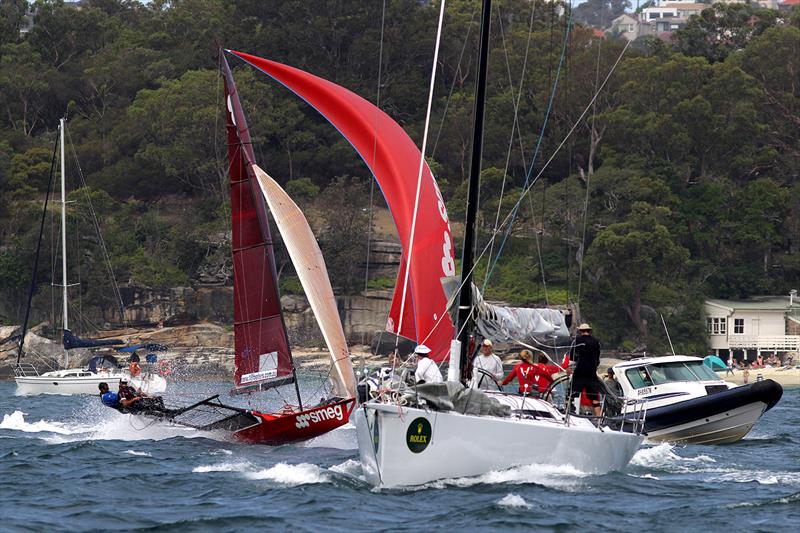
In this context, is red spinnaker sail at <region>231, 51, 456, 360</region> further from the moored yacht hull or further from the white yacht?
the moored yacht hull

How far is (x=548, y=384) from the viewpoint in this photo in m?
20.1

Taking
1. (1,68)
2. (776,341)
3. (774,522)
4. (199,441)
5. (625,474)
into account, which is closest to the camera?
(774,522)

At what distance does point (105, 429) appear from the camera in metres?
26.3

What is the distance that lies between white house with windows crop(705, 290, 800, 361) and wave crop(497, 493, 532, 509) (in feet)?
150

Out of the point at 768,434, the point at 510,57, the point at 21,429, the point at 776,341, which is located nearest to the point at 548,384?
the point at 768,434

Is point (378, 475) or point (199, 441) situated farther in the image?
point (199, 441)

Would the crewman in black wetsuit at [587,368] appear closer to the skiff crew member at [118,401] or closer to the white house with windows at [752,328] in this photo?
the skiff crew member at [118,401]

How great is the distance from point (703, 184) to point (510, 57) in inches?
457

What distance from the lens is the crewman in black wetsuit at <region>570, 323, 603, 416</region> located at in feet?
64.8

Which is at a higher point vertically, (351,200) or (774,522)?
(351,200)

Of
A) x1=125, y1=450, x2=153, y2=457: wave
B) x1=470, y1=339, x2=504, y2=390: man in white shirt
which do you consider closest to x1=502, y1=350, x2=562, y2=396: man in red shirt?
x1=470, y1=339, x2=504, y2=390: man in white shirt

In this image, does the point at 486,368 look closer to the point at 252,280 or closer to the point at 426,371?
the point at 426,371

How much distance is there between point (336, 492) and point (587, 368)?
15.3ft

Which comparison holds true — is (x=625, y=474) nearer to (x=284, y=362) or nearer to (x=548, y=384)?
(x=548, y=384)
